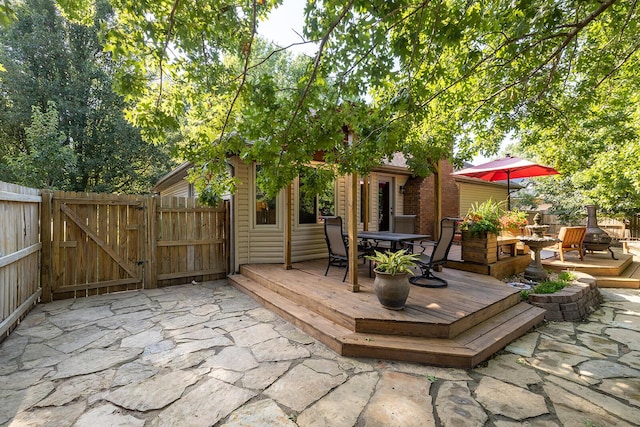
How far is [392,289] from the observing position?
3.42m

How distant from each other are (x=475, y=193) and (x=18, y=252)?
1397 centimetres

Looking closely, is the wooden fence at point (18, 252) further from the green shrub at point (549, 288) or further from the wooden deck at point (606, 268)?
the wooden deck at point (606, 268)

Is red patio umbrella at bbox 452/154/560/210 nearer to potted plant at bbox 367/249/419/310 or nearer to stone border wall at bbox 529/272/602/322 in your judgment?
stone border wall at bbox 529/272/602/322

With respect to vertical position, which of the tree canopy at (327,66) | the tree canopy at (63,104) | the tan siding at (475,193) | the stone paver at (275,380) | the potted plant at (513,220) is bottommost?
the stone paver at (275,380)

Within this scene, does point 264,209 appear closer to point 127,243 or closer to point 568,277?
point 127,243

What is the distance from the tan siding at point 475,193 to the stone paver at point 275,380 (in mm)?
8366

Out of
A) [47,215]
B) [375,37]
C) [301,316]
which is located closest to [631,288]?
[301,316]

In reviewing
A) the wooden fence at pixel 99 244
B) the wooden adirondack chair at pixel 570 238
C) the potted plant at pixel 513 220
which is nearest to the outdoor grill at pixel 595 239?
the wooden adirondack chair at pixel 570 238

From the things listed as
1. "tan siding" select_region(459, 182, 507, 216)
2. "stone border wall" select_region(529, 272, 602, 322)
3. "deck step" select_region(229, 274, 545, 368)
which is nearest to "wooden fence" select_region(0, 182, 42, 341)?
"deck step" select_region(229, 274, 545, 368)

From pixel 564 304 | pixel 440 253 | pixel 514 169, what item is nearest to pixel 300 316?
pixel 440 253

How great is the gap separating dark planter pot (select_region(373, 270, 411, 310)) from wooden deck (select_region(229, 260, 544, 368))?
105 millimetres

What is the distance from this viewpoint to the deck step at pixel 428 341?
9.42 ft

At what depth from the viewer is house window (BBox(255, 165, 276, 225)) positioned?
6.57 metres

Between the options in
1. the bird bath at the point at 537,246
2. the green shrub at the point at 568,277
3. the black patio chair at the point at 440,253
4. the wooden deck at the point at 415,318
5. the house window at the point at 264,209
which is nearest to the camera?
the wooden deck at the point at 415,318
